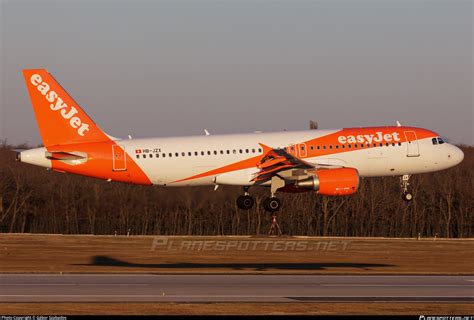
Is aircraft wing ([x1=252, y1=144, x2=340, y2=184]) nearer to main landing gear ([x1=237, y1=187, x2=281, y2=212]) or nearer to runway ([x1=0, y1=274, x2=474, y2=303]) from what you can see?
main landing gear ([x1=237, y1=187, x2=281, y2=212])

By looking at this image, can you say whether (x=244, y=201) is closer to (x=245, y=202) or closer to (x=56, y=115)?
(x=245, y=202)

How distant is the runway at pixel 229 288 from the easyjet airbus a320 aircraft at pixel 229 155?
19.4 ft

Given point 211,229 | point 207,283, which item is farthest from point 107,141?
point 211,229

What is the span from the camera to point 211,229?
111 meters

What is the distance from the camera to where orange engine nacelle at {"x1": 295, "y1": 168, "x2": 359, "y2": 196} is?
57.6 m

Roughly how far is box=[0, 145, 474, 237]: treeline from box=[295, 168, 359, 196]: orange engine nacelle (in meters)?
5.72

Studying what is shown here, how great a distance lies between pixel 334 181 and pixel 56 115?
1890cm

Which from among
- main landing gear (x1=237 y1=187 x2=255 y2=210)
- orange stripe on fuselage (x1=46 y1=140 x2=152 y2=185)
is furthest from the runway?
orange stripe on fuselage (x1=46 y1=140 x2=152 y2=185)

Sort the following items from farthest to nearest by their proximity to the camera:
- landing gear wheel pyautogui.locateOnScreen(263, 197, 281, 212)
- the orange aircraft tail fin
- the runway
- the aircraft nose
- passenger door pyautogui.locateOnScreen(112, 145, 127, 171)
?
the aircraft nose
landing gear wheel pyautogui.locateOnScreen(263, 197, 281, 212)
the orange aircraft tail fin
passenger door pyautogui.locateOnScreen(112, 145, 127, 171)
the runway

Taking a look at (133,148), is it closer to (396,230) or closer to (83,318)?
(83,318)

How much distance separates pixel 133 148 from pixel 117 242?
3749cm

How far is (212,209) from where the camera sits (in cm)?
8550

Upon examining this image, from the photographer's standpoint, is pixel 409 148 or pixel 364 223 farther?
pixel 364 223

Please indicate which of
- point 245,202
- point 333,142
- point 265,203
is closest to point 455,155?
point 333,142
